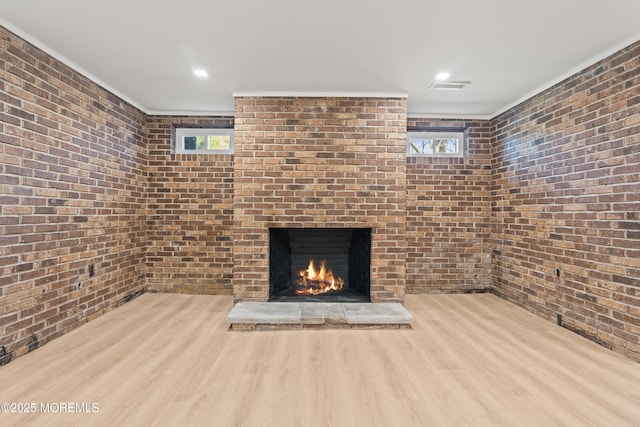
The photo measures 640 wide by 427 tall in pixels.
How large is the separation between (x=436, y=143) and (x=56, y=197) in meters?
4.71

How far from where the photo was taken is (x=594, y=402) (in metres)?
1.92

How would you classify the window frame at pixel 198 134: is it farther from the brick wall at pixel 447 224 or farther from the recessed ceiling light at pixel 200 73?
A: the brick wall at pixel 447 224

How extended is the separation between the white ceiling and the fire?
234 centimetres

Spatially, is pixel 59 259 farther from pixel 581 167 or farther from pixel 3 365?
pixel 581 167

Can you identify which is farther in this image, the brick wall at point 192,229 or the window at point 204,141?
the window at point 204,141

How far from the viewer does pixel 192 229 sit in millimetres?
4391

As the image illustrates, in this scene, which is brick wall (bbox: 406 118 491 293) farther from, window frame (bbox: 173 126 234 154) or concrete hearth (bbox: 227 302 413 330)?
window frame (bbox: 173 126 234 154)

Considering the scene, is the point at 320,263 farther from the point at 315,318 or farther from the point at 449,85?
the point at 449,85

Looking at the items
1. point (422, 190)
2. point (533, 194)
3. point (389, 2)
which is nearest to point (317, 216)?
point (422, 190)

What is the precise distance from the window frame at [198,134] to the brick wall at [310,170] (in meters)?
0.93

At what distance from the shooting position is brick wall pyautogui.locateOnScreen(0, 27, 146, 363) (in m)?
2.40

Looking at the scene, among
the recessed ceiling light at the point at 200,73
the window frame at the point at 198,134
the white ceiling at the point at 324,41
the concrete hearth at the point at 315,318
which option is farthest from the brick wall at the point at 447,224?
the recessed ceiling light at the point at 200,73

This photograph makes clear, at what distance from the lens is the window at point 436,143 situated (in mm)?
4629

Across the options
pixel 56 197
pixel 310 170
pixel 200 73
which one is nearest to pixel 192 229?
pixel 56 197
